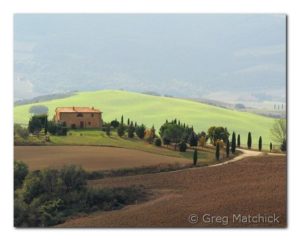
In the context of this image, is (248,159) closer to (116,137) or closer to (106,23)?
(116,137)

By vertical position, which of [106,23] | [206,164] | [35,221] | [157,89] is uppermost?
[106,23]

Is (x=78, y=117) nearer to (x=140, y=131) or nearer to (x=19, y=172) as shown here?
(x=140, y=131)

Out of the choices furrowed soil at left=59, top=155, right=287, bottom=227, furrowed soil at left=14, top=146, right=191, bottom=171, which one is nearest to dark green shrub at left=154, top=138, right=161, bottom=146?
furrowed soil at left=14, top=146, right=191, bottom=171

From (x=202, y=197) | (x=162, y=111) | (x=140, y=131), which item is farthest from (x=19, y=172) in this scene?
(x=202, y=197)

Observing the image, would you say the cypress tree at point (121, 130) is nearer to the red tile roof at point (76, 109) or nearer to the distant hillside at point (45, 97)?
the red tile roof at point (76, 109)

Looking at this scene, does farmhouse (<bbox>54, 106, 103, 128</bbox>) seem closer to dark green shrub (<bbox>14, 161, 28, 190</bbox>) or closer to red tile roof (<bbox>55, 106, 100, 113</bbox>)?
red tile roof (<bbox>55, 106, 100, 113</bbox>)
